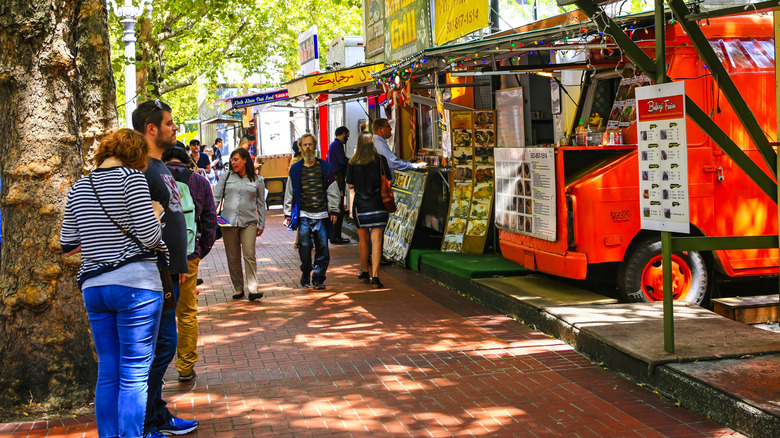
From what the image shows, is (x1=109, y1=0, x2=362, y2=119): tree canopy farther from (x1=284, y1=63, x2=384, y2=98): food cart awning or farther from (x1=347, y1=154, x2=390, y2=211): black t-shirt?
(x1=347, y1=154, x2=390, y2=211): black t-shirt

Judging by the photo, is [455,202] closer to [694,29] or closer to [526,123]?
[526,123]

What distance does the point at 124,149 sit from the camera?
4484 mm

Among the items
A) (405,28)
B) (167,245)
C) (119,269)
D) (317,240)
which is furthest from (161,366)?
(405,28)

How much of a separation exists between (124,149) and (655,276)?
18.5ft

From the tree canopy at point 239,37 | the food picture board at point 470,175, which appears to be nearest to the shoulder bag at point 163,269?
the food picture board at point 470,175

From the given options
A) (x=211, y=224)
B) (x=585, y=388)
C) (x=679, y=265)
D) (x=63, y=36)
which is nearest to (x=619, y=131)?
(x=679, y=265)

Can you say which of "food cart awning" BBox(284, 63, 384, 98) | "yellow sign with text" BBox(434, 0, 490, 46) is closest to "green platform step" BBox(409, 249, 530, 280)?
"yellow sign with text" BBox(434, 0, 490, 46)

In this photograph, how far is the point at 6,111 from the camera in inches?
230

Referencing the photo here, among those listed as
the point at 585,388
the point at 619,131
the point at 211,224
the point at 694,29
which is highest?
the point at 694,29

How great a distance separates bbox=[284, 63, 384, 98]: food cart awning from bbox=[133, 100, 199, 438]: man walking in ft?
31.5

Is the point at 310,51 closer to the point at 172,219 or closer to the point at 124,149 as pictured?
the point at 172,219

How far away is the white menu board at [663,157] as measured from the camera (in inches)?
232

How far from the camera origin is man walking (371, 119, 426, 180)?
1158 cm

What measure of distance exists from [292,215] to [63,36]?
191 inches
